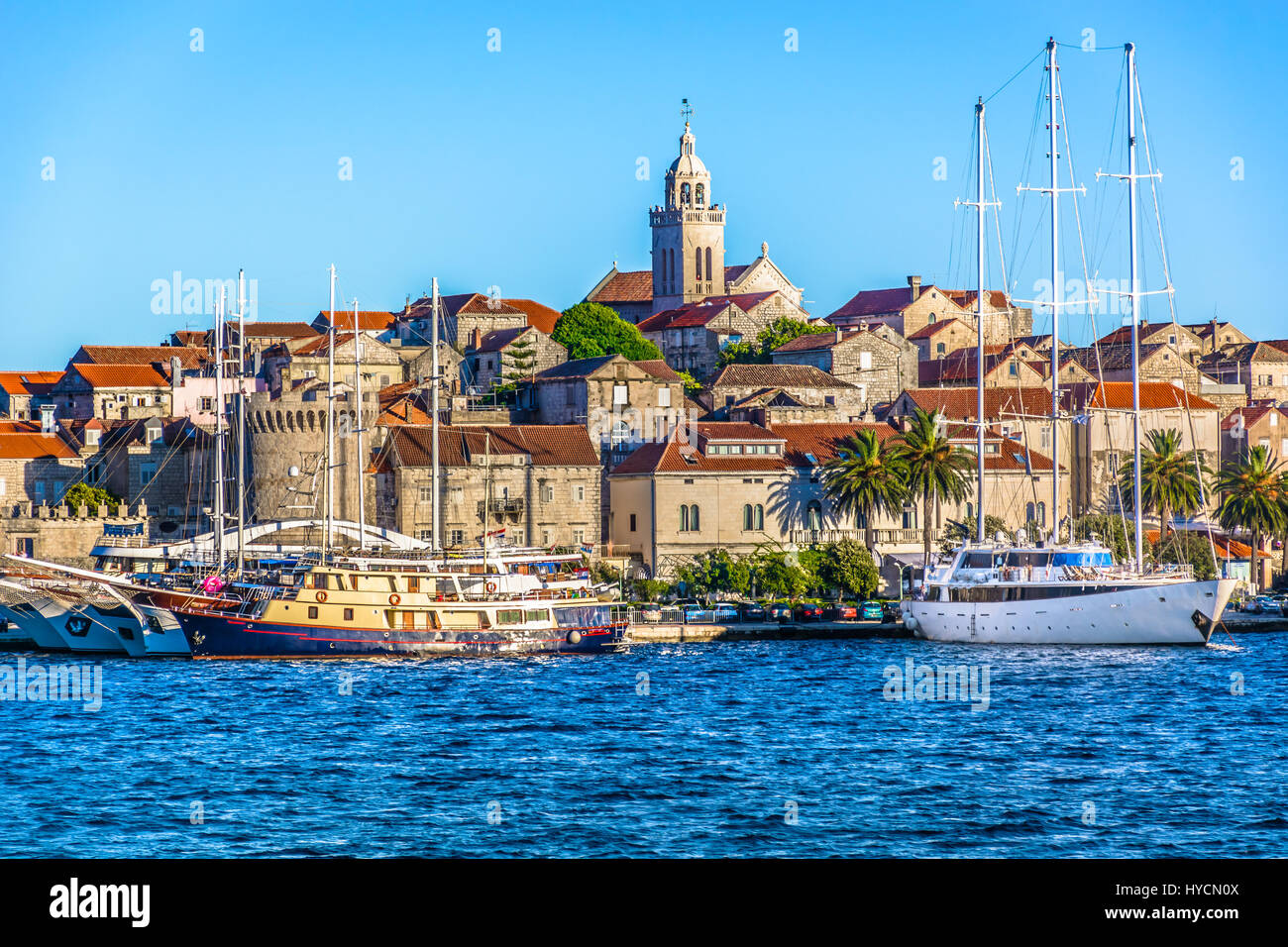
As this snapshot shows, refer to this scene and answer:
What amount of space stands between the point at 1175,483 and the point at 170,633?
47727 mm

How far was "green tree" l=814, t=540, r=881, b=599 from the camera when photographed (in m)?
74.6

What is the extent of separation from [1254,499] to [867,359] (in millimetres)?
29083

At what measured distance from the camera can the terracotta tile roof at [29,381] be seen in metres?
105

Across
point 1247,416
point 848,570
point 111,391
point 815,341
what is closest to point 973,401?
point 1247,416

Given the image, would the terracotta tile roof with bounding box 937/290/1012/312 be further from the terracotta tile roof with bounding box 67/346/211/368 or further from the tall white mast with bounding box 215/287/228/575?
the tall white mast with bounding box 215/287/228/575

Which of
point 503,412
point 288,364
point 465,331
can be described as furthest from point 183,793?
point 465,331

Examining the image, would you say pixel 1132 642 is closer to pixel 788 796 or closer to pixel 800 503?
pixel 800 503

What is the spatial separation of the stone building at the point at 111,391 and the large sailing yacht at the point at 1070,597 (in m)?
50.7

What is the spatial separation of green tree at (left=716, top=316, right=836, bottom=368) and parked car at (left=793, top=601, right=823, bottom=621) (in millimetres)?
42188

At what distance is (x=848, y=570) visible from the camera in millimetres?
74625
